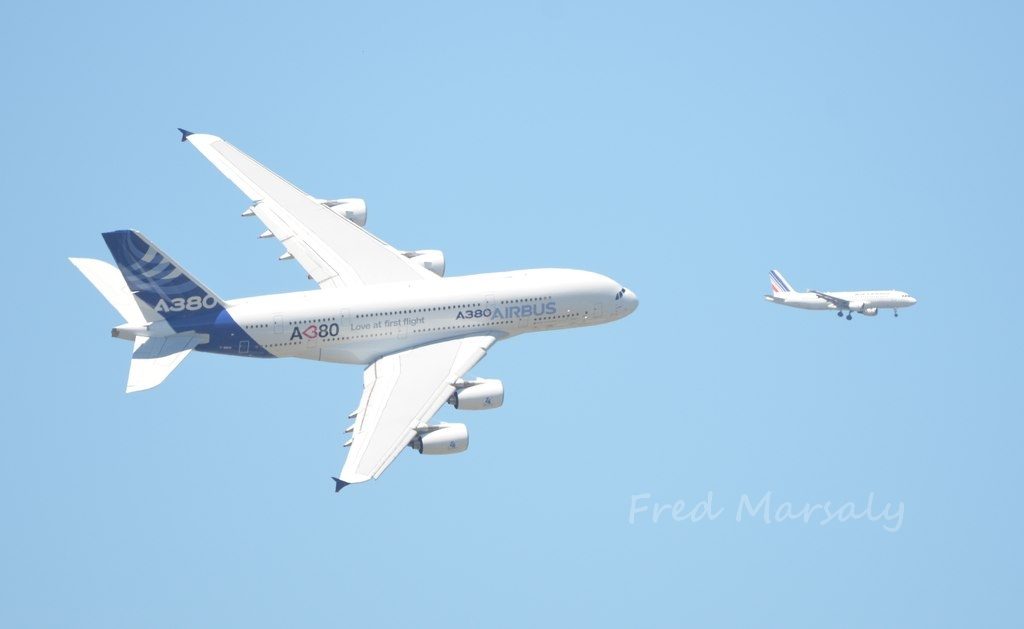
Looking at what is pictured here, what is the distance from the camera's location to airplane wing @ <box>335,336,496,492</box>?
103 metres

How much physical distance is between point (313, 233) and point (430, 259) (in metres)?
8.64

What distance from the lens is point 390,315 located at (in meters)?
115

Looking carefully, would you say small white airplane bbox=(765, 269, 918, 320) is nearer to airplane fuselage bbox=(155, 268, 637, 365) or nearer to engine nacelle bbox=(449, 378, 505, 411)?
airplane fuselage bbox=(155, 268, 637, 365)

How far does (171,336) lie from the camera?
11181 centimetres

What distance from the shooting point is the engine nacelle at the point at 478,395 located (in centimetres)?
11119

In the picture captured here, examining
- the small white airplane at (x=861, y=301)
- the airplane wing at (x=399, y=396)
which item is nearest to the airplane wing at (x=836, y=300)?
the small white airplane at (x=861, y=301)

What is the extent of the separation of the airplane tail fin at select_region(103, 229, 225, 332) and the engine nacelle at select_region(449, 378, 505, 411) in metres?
16.5

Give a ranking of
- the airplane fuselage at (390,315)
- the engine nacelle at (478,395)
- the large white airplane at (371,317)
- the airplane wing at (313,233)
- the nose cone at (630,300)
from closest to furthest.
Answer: the large white airplane at (371,317)
the engine nacelle at (478,395)
the airplane fuselage at (390,315)
the airplane wing at (313,233)
the nose cone at (630,300)

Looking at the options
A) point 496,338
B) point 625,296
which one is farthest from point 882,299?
point 496,338

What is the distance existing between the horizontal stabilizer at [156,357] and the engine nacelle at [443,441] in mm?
16541

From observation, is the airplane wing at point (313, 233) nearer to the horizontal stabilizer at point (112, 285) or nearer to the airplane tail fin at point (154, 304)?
the airplane tail fin at point (154, 304)

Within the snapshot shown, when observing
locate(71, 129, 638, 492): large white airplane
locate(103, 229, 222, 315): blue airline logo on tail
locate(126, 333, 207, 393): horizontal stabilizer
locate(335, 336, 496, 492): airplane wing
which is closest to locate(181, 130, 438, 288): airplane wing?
locate(71, 129, 638, 492): large white airplane

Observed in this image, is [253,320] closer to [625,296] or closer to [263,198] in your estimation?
[263,198]

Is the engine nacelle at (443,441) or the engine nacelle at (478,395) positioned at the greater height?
the engine nacelle at (478,395)
